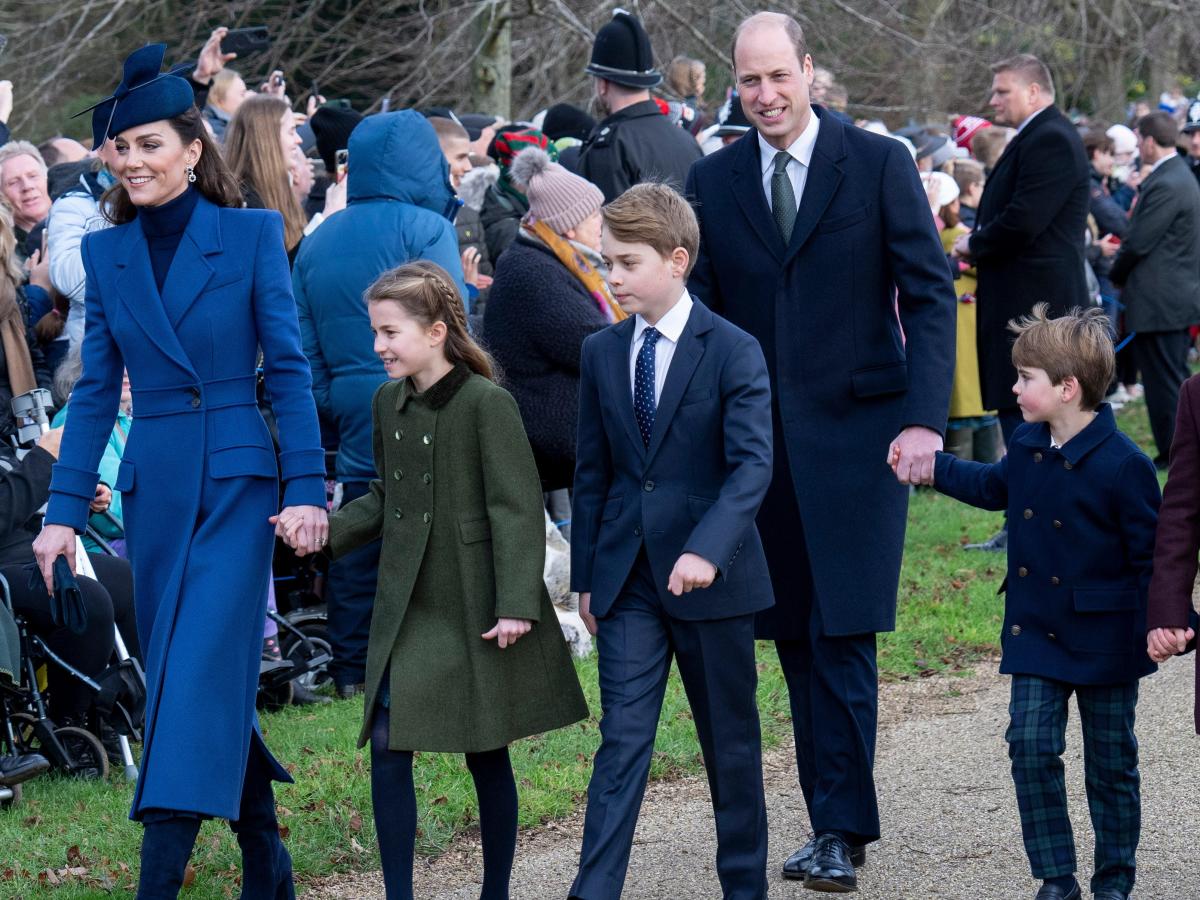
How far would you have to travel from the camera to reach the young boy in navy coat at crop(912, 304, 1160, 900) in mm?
4492

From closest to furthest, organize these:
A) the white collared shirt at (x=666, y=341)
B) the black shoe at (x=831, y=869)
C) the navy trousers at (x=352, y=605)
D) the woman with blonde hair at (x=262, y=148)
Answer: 1. the white collared shirt at (x=666, y=341)
2. the black shoe at (x=831, y=869)
3. the navy trousers at (x=352, y=605)
4. the woman with blonde hair at (x=262, y=148)

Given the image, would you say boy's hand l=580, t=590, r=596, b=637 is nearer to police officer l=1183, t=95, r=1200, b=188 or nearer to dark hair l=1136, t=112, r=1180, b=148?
dark hair l=1136, t=112, r=1180, b=148

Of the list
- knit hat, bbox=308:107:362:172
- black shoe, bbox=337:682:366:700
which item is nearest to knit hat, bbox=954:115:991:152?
knit hat, bbox=308:107:362:172

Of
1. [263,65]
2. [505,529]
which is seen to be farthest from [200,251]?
[263,65]

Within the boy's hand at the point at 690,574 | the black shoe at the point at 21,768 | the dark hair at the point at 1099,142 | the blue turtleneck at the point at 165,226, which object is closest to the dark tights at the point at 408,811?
the boy's hand at the point at 690,574

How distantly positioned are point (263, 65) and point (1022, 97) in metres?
10.8

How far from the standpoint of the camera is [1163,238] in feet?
38.5

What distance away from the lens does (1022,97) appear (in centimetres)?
891

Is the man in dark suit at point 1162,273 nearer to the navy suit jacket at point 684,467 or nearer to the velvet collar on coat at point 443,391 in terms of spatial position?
the navy suit jacket at point 684,467

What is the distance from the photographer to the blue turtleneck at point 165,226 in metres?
4.52

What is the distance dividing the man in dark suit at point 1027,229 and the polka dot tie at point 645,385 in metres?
4.54

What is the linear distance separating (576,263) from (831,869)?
3036mm

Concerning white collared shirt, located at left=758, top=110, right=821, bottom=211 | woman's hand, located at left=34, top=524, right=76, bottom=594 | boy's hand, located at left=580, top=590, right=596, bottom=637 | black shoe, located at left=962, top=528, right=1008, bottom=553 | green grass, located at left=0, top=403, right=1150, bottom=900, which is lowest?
green grass, located at left=0, top=403, right=1150, bottom=900

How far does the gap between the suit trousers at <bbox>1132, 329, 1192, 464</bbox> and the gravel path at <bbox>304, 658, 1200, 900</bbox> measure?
4766mm
